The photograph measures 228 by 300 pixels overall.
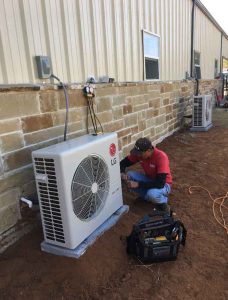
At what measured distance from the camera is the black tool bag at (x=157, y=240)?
90.4 inches

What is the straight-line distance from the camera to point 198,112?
313 inches

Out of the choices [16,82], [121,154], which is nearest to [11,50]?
[16,82]

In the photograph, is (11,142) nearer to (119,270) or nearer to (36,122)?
(36,122)

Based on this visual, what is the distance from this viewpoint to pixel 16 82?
2689 mm

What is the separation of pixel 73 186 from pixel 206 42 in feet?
37.2

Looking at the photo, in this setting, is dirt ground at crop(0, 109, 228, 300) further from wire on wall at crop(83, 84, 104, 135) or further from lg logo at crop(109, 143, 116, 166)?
wire on wall at crop(83, 84, 104, 135)

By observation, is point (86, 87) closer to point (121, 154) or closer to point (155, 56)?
point (121, 154)

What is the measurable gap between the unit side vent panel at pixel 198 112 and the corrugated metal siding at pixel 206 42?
2.81 metres

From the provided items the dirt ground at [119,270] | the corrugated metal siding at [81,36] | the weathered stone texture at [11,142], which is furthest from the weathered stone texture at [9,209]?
the corrugated metal siding at [81,36]

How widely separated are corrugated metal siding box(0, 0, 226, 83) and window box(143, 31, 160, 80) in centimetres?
17

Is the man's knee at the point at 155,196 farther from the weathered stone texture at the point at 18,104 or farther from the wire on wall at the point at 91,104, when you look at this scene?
the weathered stone texture at the point at 18,104

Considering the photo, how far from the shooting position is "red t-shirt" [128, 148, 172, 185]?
10.5ft

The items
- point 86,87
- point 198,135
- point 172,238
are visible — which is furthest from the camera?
point 198,135

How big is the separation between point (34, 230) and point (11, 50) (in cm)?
177
